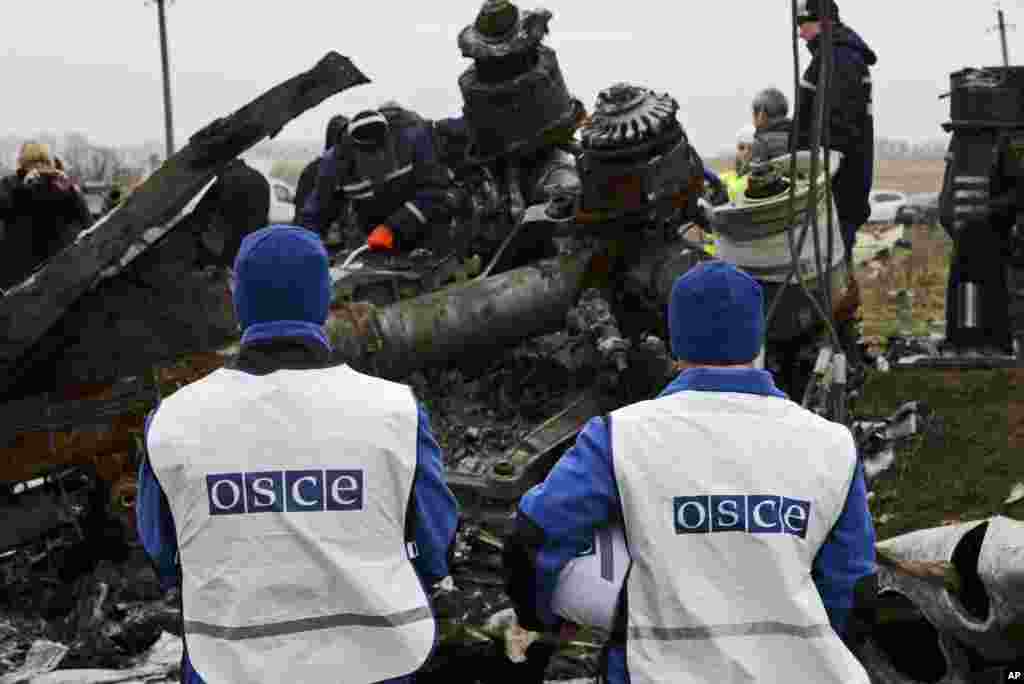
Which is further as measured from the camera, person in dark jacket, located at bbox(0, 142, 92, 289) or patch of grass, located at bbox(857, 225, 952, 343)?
patch of grass, located at bbox(857, 225, 952, 343)

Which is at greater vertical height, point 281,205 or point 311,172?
point 311,172

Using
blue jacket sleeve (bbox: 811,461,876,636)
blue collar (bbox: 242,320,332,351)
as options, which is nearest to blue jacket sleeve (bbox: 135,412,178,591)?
blue collar (bbox: 242,320,332,351)

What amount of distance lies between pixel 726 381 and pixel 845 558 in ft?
1.39

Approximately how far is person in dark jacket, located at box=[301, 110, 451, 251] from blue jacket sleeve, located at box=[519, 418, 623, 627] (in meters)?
4.72

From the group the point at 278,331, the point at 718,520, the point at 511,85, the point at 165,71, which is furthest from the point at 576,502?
the point at 165,71

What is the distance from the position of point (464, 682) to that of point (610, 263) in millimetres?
2554

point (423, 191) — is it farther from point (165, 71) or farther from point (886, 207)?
point (886, 207)

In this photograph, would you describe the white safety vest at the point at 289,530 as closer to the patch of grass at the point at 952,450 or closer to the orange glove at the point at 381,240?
the patch of grass at the point at 952,450

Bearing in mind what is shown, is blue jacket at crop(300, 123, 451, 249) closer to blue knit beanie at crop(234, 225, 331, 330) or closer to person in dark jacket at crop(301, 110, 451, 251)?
person in dark jacket at crop(301, 110, 451, 251)

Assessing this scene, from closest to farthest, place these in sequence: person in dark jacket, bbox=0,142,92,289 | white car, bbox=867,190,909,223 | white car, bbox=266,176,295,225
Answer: person in dark jacket, bbox=0,142,92,289, white car, bbox=266,176,295,225, white car, bbox=867,190,909,223

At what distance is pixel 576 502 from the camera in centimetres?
267

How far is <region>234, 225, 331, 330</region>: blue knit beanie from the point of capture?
9.19 feet

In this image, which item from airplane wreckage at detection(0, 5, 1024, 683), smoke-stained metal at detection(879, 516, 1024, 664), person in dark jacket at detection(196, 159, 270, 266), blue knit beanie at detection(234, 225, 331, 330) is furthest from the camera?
person in dark jacket at detection(196, 159, 270, 266)

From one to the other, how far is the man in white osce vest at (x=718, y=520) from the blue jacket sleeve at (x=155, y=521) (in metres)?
0.72
